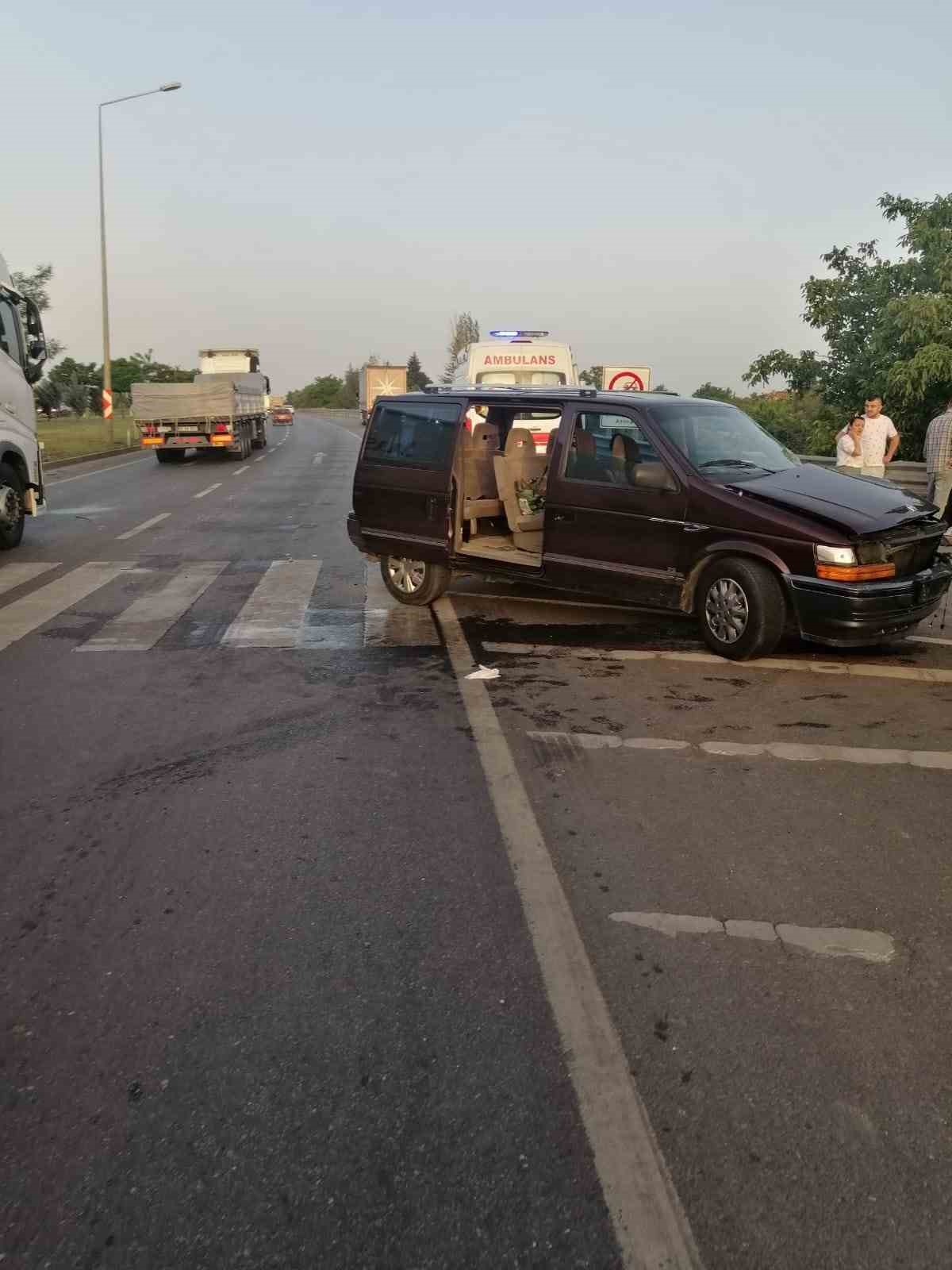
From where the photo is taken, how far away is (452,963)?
3.15 m

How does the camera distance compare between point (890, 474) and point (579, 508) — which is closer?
point (579, 508)

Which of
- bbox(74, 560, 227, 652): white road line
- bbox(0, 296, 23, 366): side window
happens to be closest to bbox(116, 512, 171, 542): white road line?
bbox(0, 296, 23, 366): side window

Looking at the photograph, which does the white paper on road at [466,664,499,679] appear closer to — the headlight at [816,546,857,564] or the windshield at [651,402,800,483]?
the windshield at [651,402,800,483]

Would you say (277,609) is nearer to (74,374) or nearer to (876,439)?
(876,439)

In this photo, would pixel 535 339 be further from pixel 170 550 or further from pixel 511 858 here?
pixel 511 858

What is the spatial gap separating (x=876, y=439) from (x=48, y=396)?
158 ft

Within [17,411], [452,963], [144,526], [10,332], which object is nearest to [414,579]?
[452,963]

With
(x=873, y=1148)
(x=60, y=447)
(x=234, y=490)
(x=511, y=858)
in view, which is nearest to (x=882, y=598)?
(x=511, y=858)

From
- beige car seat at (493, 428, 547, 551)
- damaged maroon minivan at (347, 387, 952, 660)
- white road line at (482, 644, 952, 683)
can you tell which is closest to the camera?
damaged maroon minivan at (347, 387, 952, 660)

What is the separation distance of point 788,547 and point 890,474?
25.0 ft

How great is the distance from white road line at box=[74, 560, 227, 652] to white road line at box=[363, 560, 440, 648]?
1.51m

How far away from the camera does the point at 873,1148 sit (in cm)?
238

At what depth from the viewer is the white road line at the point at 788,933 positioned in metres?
3.24

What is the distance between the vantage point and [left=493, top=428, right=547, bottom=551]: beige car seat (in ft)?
27.6
